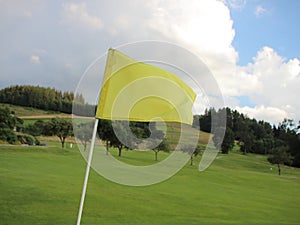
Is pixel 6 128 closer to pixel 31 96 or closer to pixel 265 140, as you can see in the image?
pixel 31 96

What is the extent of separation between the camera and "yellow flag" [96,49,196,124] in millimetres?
5234

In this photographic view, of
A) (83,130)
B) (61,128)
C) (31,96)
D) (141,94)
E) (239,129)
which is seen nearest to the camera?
(141,94)

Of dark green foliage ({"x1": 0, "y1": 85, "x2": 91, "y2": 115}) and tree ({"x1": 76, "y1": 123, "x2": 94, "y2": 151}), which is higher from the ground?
dark green foliage ({"x1": 0, "y1": 85, "x2": 91, "y2": 115})

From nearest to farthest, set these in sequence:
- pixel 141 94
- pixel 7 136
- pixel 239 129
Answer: pixel 141 94, pixel 7 136, pixel 239 129

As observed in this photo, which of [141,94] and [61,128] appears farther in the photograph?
[61,128]

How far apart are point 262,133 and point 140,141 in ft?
300

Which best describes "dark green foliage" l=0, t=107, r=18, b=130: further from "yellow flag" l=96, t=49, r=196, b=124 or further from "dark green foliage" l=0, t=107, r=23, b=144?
"yellow flag" l=96, t=49, r=196, b=124

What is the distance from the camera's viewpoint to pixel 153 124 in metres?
6.36

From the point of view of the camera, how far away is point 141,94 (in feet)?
18.2

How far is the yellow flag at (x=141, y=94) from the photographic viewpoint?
5.23m

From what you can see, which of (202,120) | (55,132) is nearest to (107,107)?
(202,120)

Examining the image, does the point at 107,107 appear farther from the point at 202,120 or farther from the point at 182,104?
the point at 202,120

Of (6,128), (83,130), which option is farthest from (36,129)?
(83,130)

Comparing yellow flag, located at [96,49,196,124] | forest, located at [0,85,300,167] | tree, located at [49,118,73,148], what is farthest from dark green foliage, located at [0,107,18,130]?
yellow flag, located at [96,49,196,124]
